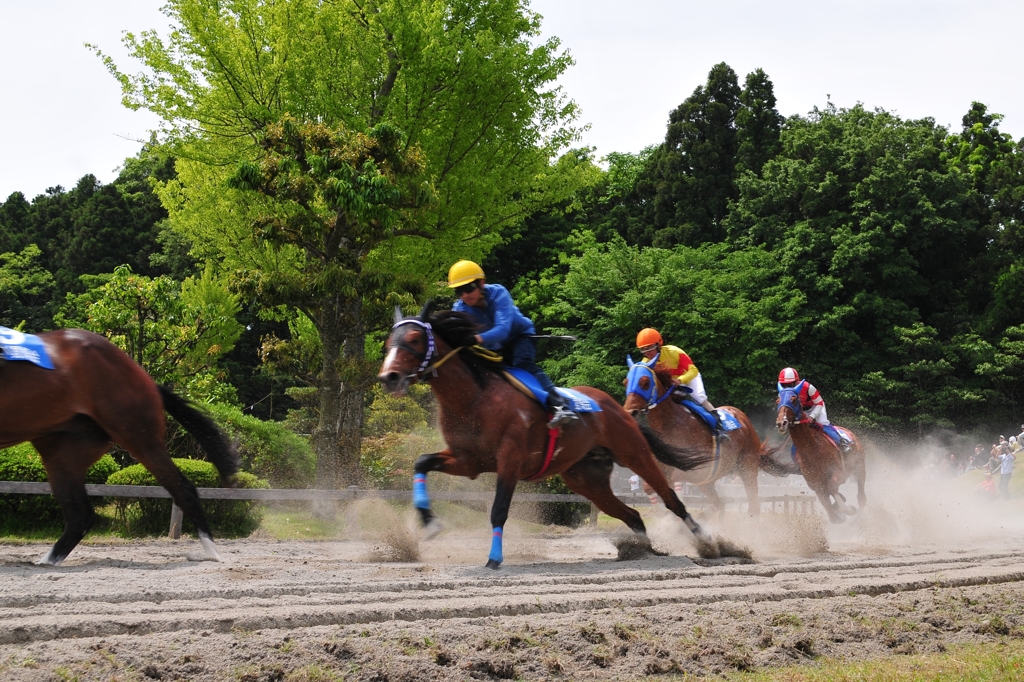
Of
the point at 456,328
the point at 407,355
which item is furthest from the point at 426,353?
the point at 456,328

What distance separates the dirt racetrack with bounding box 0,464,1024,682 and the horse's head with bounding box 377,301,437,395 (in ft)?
5.31

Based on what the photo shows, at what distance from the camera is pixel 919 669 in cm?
531

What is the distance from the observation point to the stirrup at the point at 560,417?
8.73 m

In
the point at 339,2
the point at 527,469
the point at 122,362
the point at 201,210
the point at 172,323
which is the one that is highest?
the point at 339,2

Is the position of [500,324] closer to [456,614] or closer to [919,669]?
[456,614]

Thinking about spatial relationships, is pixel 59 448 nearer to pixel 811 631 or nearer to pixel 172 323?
pixel 811 631

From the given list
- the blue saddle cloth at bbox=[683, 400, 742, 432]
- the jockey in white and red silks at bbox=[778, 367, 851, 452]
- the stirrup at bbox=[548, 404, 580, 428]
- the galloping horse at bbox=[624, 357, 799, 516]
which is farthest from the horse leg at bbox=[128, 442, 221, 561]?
the jockey in white and red silks at bbox=[778, 367, 851, 452]

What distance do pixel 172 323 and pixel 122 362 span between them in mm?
10004

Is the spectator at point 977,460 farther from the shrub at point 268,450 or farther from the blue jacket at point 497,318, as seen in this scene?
the blue jacket at point 497,318

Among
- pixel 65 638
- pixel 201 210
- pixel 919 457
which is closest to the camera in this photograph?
pixel 65 638

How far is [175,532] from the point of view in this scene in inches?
452

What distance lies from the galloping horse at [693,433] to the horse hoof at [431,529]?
386 centimetres

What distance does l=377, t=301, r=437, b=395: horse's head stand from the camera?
798cm

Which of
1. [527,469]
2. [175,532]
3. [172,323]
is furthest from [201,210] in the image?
[527,469]
